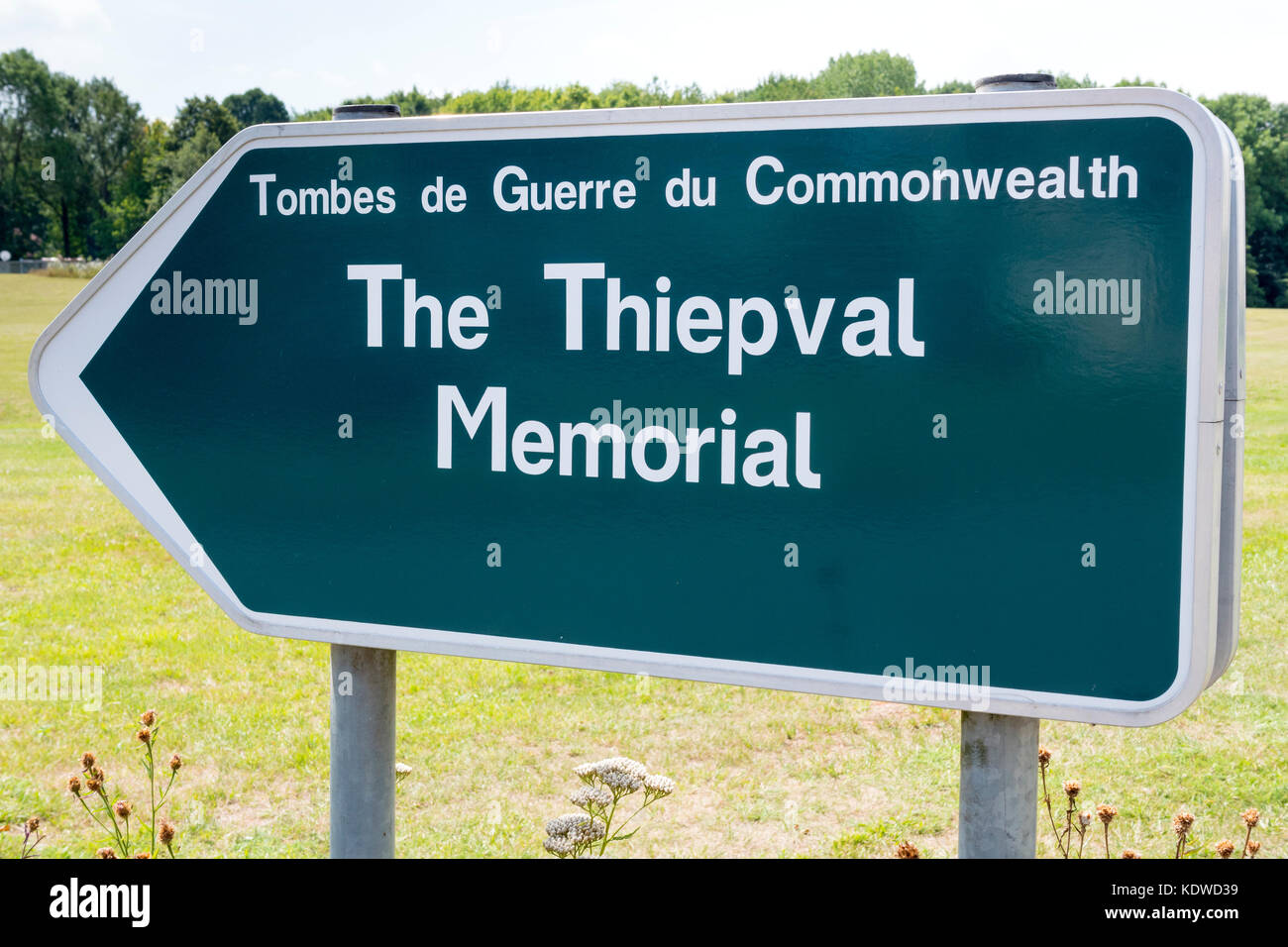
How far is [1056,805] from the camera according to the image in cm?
429

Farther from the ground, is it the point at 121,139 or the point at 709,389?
the point at 121,139

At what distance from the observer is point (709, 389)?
6.20 ft

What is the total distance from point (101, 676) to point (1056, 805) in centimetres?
466

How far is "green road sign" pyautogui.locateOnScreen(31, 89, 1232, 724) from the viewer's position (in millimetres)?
1655

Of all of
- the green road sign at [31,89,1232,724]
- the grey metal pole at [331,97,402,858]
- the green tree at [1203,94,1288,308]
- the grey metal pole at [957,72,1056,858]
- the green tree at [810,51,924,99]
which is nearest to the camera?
the green road sign at [31,89,1232,724]

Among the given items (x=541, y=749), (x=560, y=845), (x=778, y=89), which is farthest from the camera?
(x=778, y=89)

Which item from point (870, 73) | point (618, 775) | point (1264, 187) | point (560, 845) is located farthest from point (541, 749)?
point (870, 73)

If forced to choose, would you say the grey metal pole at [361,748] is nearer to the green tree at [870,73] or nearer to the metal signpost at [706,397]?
the metal signpost at [706,397]

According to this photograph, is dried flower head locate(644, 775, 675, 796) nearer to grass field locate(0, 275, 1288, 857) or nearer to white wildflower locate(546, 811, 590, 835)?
white wildflower locate(546, 811, 590, 835)

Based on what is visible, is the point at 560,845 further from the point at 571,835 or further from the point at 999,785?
the point at 999,785

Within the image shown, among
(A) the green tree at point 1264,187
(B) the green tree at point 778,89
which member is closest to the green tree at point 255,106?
(B) the green tree at point 778,89

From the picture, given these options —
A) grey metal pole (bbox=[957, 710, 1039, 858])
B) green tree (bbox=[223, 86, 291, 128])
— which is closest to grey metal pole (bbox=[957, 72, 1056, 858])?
grey metal pole (bbox=[957, 710, 1039, 858])

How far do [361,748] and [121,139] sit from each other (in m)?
85.3

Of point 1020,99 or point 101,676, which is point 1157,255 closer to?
point 1020,99
